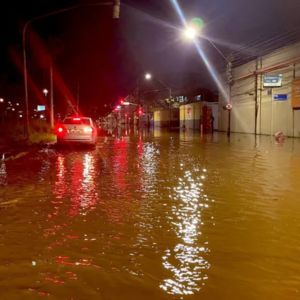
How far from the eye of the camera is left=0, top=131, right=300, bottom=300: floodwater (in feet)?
17.0

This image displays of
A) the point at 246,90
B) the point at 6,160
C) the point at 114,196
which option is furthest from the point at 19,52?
the point at 114,196

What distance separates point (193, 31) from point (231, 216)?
870 inches

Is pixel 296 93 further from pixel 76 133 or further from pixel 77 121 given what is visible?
pixel 76 133

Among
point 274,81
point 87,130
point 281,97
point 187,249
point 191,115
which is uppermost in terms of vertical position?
point 274,81

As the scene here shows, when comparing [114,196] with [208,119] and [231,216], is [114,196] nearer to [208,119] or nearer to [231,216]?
[231,216]

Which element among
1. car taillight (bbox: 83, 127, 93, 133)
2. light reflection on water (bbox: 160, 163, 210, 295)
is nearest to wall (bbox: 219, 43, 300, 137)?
car taillight (bbox: 83, 127, 93, 133)

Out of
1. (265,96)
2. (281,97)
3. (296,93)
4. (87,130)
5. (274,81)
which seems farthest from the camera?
(265,96)

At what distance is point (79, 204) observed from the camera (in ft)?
32.0

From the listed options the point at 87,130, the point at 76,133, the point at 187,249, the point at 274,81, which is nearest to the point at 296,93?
the point at 274,81

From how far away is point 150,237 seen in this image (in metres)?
7.18

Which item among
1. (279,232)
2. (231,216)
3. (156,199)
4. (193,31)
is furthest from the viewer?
(193,31)

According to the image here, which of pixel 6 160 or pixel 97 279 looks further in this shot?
pixel 6 160

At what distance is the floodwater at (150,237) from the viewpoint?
517cm

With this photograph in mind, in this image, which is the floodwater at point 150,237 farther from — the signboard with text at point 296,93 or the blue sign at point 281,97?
the blue sign at point 281,97
